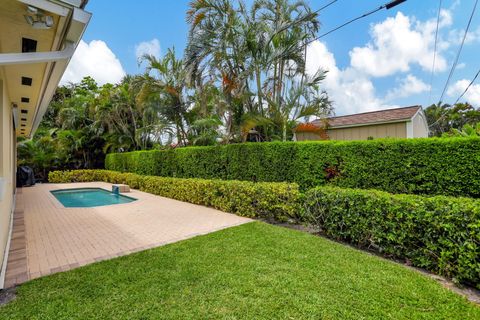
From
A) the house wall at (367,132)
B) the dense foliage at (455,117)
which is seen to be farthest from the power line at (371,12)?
the dense foliage at (455,117)

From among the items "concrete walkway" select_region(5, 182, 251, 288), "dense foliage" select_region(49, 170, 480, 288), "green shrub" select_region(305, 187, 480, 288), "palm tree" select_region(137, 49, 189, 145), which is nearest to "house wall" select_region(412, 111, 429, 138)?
"dense foliage" select_region(49, 170, 480, 288)

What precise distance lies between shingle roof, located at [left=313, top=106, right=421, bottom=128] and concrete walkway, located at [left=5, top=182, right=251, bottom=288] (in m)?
7.21

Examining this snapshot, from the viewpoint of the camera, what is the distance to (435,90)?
1734cm

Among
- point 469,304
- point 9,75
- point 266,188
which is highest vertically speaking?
point 9,75

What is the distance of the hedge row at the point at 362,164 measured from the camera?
5684 millimetres

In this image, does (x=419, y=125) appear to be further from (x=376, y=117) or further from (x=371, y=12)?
(x=371, y=12)

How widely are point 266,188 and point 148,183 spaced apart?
9486mm

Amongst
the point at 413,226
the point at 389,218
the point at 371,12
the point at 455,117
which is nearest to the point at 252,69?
the point at 371,12

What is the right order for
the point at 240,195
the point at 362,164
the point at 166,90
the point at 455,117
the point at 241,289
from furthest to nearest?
the point at 455,117, the point at 166,90, the point at 240,195, the point at 362,164, the point at 241,289

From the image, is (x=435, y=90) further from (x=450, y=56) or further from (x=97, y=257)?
(x=97, y=257)

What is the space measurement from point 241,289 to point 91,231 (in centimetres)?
520

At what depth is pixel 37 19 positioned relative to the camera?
123 inches

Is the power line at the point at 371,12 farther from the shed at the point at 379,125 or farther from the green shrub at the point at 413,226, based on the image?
the green shrub at the point at 413,226

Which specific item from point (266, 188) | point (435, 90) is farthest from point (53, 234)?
point (435, 90)
